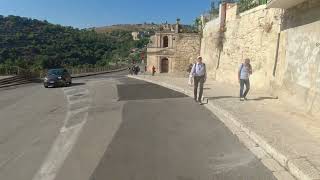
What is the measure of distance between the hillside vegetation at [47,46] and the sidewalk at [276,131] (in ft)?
222

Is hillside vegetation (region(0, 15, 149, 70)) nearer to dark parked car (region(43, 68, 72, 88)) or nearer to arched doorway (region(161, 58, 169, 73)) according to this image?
arched doorway (region(161, 58, 169, 73))

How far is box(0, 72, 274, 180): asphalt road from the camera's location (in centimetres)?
760

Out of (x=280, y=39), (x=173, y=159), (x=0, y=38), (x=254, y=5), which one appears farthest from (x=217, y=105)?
(x=0, y=38)

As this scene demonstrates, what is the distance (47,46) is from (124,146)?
315ft

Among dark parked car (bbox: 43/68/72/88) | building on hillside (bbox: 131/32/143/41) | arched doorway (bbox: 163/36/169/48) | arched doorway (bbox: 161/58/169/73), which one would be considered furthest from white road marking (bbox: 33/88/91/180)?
building on hillside (bbox: 131/32/143/41)

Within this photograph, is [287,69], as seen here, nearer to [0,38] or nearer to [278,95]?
[278,95]

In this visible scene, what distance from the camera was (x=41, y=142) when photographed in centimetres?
1070

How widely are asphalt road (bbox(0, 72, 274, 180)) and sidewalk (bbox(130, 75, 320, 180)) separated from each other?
0.32m

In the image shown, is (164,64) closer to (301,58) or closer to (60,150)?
(301,58)

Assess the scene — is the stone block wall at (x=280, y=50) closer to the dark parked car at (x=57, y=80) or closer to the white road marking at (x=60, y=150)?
the white road marking at (x=60, y=150)

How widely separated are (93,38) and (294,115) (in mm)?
123405

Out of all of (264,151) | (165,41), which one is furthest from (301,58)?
(165,41)

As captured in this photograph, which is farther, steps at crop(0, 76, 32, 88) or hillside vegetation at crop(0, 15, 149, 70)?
hillside vegetation at crop(0, 15, 149, 70)

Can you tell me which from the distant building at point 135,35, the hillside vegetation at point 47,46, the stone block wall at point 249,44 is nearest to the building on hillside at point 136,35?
the distant building at point 135,35
